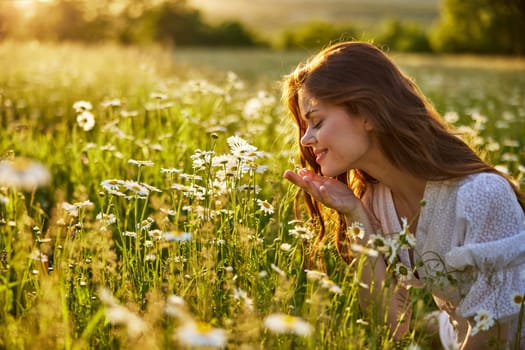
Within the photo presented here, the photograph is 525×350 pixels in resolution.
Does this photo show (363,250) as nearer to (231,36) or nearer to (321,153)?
(321,153)

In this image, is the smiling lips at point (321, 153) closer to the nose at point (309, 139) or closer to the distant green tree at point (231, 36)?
the nose at point (309, 139)

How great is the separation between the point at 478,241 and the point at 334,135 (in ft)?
1.94

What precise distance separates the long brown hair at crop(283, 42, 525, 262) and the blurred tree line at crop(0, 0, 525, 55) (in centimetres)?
2703

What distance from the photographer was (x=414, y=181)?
2658 millimetres

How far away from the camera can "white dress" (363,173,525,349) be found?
7.44 feet

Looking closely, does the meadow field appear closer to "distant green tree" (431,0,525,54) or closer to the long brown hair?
the long brown hair

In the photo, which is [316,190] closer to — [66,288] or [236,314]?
[236,314]

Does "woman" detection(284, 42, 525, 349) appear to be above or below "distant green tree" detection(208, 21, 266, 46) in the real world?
above

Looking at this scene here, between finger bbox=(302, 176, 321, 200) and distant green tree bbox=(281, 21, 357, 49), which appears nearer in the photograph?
finger bbox=(302, 176, 321, 200)

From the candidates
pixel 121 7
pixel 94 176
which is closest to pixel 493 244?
pixel 94 176

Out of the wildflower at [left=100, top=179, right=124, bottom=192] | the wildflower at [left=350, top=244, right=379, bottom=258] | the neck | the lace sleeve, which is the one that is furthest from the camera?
the neck

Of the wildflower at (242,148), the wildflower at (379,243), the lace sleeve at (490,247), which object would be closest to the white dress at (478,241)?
the lace sleeve at (490,247)

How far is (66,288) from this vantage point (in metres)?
2.12

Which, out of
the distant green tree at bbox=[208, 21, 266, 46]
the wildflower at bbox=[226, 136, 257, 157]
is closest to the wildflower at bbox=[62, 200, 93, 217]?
the wildflower at bbox=[226, 136, 257, 157]
